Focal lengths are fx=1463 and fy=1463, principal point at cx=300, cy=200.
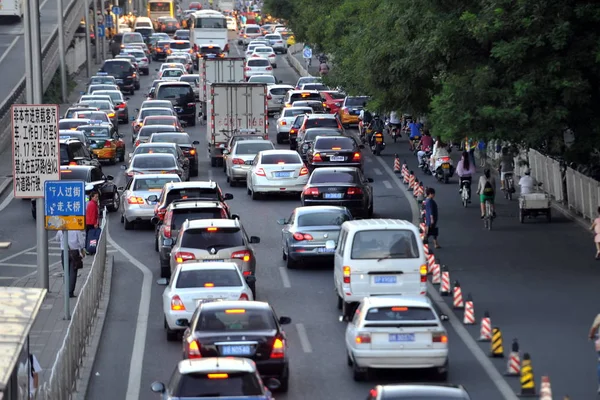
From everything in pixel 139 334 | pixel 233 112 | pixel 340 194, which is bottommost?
pixel 139 334

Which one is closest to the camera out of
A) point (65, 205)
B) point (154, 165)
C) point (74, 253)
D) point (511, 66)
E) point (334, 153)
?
point (65, 205)

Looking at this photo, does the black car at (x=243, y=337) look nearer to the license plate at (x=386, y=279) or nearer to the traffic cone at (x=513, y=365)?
the traffic cone at (x=513, y=365)

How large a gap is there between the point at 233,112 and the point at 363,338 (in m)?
30.5

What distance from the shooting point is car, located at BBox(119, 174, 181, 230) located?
36719mm

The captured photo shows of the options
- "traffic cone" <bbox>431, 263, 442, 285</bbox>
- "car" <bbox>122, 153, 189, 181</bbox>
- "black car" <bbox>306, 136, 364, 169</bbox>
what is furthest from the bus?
"traffic cone" <bbox>431, 263, 442, 285</bbox>

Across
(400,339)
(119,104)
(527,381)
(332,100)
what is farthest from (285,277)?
(119,104)

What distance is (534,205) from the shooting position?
36344mm

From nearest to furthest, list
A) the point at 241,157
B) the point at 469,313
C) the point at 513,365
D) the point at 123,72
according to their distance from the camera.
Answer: the point at 513,365, the point at 469,313, the point at 241,157, the point at 123,72

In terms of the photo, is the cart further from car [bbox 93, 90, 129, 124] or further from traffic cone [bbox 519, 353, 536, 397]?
car [bbox 93, 90, 129, 124]

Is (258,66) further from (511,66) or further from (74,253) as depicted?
(74,253)

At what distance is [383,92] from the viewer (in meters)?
36.8

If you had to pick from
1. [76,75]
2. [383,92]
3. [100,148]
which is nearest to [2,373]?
[383,92]

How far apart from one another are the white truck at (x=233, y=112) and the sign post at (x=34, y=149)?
24132 millimetres

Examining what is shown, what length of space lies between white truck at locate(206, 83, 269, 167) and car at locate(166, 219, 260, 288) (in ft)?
75.4
